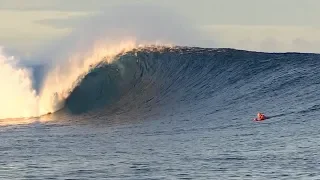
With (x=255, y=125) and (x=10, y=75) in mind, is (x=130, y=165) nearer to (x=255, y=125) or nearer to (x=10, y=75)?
(x=255, y=125)

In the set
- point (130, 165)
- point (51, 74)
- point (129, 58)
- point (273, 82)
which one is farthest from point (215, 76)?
point (130, 165)

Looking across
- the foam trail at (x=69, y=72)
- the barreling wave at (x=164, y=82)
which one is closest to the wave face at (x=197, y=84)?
the barreling wave at (x=164, y=82)

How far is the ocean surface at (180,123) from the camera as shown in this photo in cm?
1906

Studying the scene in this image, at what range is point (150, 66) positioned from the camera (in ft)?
143

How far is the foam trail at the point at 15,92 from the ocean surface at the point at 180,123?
212 centimetres

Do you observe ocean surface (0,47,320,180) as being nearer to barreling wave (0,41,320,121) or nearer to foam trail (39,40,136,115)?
barreling wave (0,41,320,121)

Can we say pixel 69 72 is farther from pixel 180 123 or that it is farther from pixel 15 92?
pixel 180 123

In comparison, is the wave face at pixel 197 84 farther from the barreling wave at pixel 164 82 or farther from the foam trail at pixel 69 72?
the foam trail at pixel 69 72

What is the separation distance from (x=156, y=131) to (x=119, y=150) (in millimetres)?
5476

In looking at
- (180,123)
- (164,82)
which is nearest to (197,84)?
(164,82)

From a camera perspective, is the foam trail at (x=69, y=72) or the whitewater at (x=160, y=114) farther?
the foam trail at (x=69, y=72)

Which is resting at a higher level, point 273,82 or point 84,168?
point 273,82

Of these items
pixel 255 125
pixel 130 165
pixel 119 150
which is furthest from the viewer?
pixel 255 125

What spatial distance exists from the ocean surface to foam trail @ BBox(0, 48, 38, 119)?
212 cm
